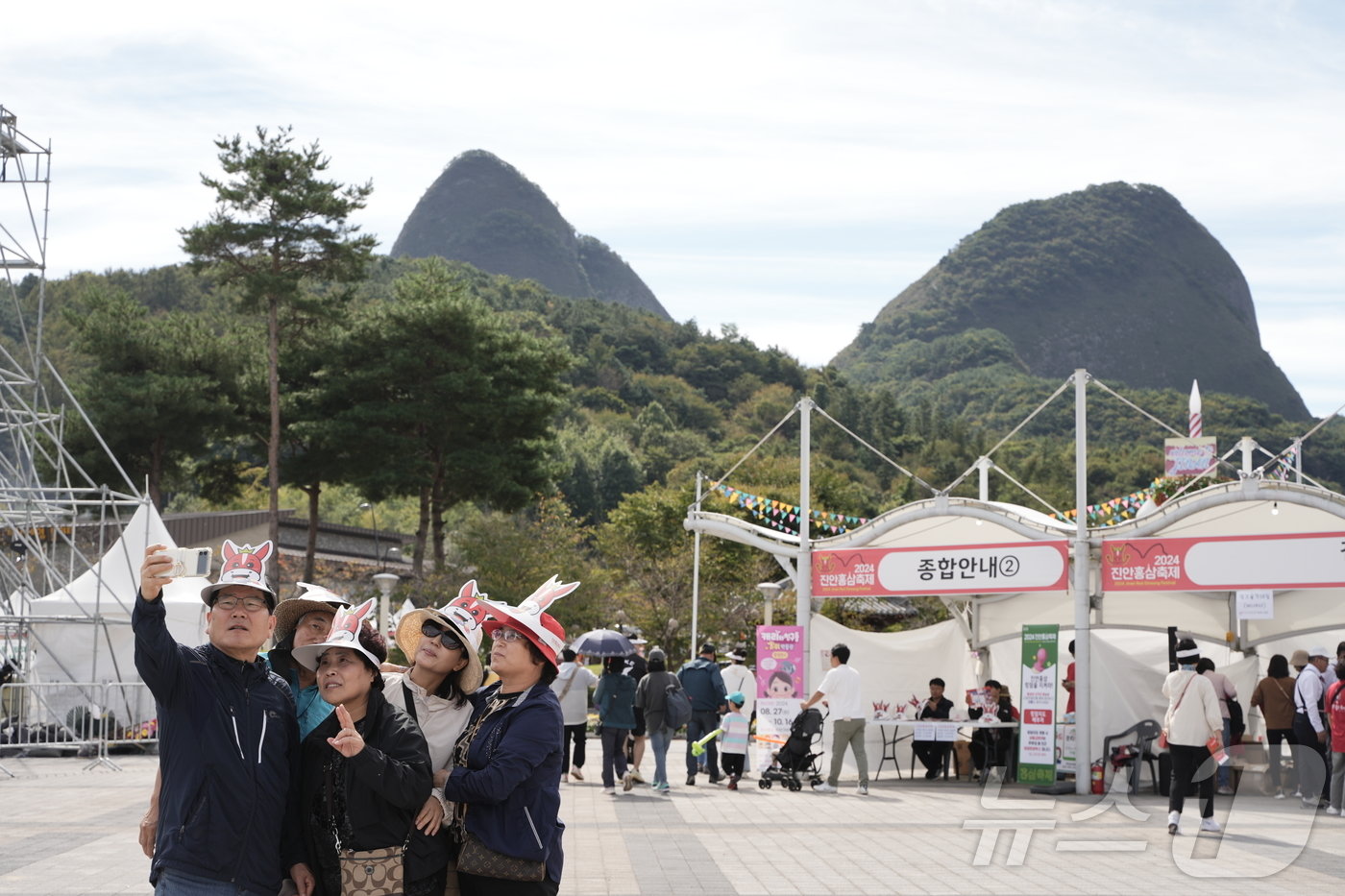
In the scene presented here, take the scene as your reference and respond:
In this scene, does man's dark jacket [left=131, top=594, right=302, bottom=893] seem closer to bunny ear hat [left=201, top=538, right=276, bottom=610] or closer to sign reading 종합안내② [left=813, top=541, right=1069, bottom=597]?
bunny ear hat [left=201, top=538, right=276, bottom=610]

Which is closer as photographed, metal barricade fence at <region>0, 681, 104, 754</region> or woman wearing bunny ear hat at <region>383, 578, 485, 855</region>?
woman wearing bunny ear hat at <region>383, 578, 485, 855</region>

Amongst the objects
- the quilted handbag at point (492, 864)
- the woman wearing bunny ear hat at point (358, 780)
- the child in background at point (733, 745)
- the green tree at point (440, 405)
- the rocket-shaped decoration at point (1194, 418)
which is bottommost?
the child in background at point (733, 745)

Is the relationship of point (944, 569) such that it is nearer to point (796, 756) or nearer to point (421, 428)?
point (796, 756)

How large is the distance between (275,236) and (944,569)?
26367 mm

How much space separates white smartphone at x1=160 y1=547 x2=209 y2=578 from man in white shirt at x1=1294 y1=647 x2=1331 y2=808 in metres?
12.1

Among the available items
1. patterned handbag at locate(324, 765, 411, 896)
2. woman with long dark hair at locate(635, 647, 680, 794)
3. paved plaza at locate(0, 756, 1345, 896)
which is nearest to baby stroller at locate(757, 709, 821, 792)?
paved plaza at locate(0, 756, 1345, 896)

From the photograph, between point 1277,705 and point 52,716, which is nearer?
point 1277,705

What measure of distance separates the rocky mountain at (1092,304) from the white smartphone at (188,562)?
554 feet

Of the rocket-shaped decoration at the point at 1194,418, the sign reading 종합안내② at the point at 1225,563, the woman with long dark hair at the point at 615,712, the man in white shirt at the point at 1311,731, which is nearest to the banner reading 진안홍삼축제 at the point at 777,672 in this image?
the woman with long dark hair at the point at 615,712

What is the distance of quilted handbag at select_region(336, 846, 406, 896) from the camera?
13.2 ft

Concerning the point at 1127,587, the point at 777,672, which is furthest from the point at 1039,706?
the point at 777,672

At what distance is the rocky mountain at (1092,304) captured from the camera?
17900cm

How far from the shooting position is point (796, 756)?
648 inches

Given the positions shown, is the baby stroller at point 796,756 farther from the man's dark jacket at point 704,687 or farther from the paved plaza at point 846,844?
the man's dark jacket at point 704,687
